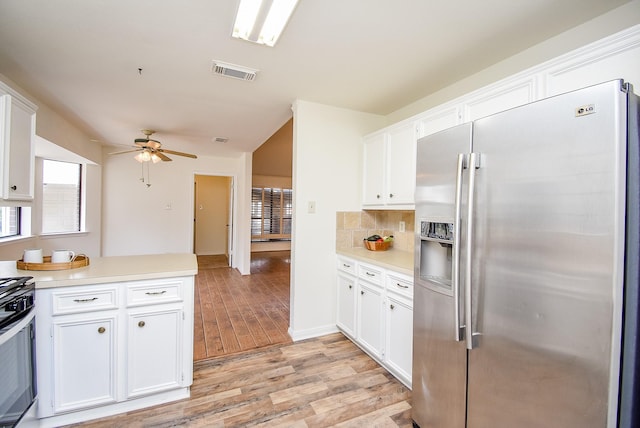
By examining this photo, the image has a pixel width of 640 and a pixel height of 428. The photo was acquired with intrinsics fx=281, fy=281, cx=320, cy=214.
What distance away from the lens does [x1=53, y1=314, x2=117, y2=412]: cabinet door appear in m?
1.66

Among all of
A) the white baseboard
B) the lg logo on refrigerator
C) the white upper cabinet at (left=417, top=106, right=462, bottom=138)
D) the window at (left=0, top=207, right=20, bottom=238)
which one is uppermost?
the white upper cabinet at (left=417, top=106, right=462, bottom=138)

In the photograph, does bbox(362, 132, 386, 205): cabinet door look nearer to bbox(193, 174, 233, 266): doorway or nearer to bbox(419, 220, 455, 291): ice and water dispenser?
bbox(419, 220, 455, 291): ice and water dispenser

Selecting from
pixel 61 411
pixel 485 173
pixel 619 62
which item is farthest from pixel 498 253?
pixel 61 411

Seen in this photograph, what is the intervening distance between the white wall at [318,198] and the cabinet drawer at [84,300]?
5.00 ft

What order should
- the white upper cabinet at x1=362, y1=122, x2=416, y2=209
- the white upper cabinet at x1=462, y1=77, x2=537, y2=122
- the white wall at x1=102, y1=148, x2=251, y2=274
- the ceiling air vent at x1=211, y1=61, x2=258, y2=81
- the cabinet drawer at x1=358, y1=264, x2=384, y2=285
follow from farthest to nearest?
the white wall at x1=102, y1=148, x2=251, y2=274 < the white upper cabinet at x1=362, y1=122, x2=416, y2=209 < the cabinet drawer at x1=358, y1=264, x2=384, y2=285 < the ceiling air vent at x1=211, y1=61, x2=258, y2=81 < the white upper cabinet at x1=462, y1=77, x2=537, y2=122

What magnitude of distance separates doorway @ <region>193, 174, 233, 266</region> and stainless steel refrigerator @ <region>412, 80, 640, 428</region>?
7138 millimetres

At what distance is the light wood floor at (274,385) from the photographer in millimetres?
1776

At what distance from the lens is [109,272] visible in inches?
71.7

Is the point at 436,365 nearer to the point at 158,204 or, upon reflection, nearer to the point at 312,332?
the point at 312,332

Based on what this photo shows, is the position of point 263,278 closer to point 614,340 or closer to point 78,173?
point 78,173

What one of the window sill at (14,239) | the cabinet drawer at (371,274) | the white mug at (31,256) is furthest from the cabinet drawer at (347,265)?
the window sill at (14,239)

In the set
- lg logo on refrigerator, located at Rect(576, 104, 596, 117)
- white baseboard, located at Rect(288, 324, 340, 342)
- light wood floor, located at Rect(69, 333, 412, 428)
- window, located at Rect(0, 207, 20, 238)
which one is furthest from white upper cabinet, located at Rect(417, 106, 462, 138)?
window, located at Rect(0, 207, 20, 238)

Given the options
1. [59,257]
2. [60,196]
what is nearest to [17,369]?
[59,257]

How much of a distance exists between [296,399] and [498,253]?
64.7 inches
